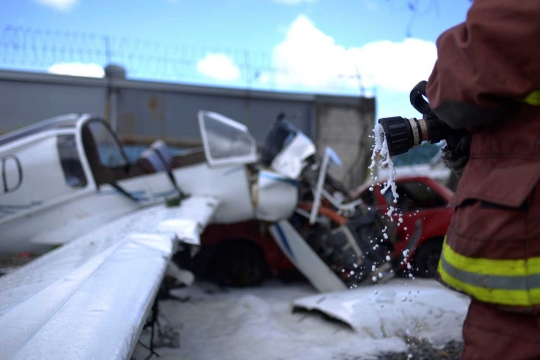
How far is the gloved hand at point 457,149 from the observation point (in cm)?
140

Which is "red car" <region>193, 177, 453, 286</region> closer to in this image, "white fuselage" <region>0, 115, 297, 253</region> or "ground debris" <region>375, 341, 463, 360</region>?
"white fuselage" <region>0, 115, 297, 253</region>

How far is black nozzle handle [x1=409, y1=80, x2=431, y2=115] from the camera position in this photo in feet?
4.83

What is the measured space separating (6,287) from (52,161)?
274cm

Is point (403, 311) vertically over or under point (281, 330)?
over

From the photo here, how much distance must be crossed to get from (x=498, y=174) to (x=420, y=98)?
460 mm

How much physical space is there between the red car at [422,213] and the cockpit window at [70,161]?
3.10m

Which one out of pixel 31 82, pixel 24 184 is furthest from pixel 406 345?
pixel 31 82

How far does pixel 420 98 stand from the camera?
4.94ft

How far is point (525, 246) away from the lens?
106 centimetres

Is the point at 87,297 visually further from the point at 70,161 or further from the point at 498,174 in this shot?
the point at 70,161

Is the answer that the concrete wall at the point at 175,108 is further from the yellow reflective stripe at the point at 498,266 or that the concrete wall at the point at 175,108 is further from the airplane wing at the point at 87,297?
the yellow reflective stripe at the point at 498,266

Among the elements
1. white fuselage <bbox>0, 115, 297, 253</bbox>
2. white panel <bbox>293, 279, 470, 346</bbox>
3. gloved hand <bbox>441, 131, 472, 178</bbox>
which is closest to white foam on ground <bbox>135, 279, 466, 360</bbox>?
white panel <bbox>293, 279, 470, 346</bbox>

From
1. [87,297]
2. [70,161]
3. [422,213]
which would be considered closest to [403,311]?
[422,213]

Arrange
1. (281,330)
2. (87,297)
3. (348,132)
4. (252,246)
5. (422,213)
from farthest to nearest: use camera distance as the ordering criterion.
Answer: (348,132)
(252,246)
(422,213)
(281,330)
(87,297)
